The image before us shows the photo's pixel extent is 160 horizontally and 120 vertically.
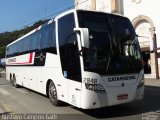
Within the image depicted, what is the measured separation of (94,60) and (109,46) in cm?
70

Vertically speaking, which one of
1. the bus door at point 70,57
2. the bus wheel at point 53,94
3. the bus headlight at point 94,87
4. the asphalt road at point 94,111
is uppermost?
the bus door at point 70,57

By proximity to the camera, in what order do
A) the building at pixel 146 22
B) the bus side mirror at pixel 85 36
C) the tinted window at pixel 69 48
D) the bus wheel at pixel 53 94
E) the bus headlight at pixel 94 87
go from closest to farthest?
1. the bus side mirror at pixel 85 36
2. the bus headlight at pixel 94 87
3. the tinted window at pixel 69 48
4. the bus wheel at pixel 53 94
5. the building at pixel 146 22

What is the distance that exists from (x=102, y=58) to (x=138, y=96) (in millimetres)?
1812

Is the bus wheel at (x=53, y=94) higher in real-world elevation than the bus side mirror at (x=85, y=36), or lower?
lower

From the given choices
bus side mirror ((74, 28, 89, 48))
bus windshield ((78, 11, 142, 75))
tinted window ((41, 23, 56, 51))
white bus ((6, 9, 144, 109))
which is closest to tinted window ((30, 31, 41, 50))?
tinted window ((41, 23, 56, 51))

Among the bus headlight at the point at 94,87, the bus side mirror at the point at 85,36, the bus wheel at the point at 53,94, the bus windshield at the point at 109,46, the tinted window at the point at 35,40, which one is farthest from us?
the tinted window at the point at 35,40

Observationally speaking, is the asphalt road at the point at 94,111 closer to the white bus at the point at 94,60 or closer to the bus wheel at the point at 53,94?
the bus wheel at the point at 53,94

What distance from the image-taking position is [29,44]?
1572cm

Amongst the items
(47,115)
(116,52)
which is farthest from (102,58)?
(47,115)

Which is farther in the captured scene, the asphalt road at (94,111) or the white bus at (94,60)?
the asphalt road at (94,111)

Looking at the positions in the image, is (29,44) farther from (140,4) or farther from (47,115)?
(140,4)

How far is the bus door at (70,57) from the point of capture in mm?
9422

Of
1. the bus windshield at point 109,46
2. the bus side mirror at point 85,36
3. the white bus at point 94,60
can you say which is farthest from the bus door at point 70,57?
the bus side mirror at point 85,36

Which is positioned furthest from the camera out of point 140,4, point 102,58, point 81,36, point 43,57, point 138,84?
point 140,4
